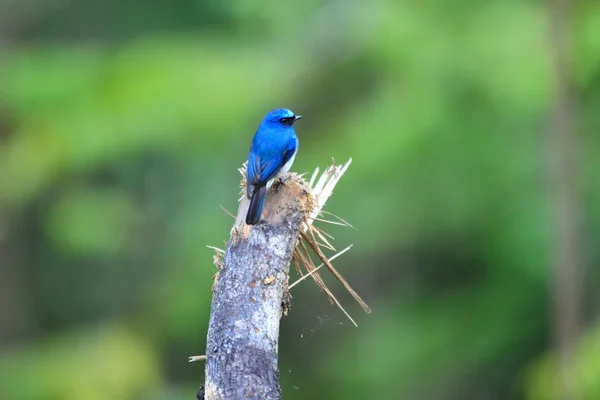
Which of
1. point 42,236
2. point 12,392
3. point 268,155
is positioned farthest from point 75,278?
point 268,155

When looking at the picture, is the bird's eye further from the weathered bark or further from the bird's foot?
the weathered bark

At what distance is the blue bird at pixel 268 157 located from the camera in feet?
14.0

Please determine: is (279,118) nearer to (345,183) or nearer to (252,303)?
(252,303)

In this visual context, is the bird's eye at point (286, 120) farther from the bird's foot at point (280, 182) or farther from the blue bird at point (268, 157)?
the bird's foot at point (280, 182)

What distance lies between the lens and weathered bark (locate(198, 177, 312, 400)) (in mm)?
3621

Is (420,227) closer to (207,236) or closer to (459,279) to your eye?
(459,279)

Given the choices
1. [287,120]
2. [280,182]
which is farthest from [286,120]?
[280,182]

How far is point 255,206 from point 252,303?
528mm

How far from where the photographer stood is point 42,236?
46.6 ft

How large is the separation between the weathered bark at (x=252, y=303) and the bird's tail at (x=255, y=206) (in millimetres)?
28

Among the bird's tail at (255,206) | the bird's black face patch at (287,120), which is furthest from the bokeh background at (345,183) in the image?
the bird's tail at (255,206)

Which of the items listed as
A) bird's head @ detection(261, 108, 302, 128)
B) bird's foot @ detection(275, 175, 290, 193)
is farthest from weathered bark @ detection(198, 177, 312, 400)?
bird's head @ detection(261, 108, 302, 128)

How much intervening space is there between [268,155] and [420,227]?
18.8 ft

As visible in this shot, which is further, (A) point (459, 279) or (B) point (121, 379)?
(A) point (459, 279)
